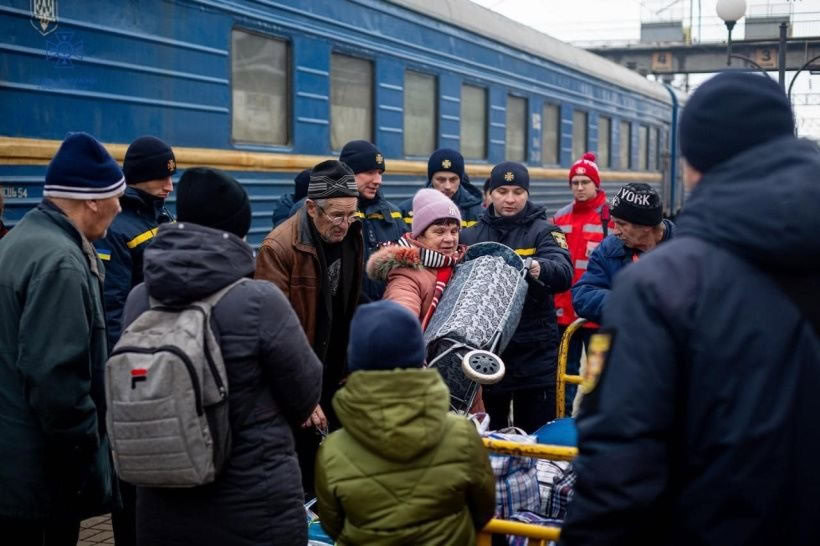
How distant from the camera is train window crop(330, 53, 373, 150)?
28.0 feet

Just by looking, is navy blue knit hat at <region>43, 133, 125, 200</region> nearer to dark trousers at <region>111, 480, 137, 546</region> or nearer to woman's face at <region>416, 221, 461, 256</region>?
dark trousers at <region>111, 480, 137, 546</region>

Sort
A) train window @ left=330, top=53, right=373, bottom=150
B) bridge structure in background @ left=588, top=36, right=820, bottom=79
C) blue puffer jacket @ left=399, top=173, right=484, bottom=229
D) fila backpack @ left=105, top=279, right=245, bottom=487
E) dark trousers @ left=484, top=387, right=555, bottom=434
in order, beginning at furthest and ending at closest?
1. bridge structure in background @ left=588, top=36, right=820, bottom=79
2. train window @ left=330, top=53, right=373, bottom=150
3. blue puffer jacket @ left=399, top=173, right=484, bottom=229
4. dark trousers @ left=484, top=387, right=555, bottom=434
5. fila backpack @ left=105, top=279, right=245, bottom=487

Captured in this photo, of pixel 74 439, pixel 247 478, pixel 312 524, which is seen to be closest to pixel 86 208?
pixel 74 439

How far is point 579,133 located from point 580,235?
873cm

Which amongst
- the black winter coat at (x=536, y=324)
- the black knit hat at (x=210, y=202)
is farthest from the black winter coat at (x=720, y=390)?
the black winter coat at (x=536, y=324)

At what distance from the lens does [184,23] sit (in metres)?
6.66

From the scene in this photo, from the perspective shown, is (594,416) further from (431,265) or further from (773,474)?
(431,265)

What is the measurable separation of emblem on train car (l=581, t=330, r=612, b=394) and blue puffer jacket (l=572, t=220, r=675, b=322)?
8.95 feet

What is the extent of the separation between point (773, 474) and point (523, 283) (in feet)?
8.95

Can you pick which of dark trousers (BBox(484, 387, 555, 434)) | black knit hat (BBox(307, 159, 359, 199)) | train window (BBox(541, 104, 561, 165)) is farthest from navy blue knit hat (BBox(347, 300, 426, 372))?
train window (BBox(541, 104, 561, 165))

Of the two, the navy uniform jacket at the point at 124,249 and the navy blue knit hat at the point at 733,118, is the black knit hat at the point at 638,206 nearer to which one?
the navy uniform jacket at the point at 124,249

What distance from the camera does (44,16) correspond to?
560 cm

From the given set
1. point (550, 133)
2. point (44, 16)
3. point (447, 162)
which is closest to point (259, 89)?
point (447, 162)

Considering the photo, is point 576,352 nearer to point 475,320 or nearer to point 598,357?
point 475,320
